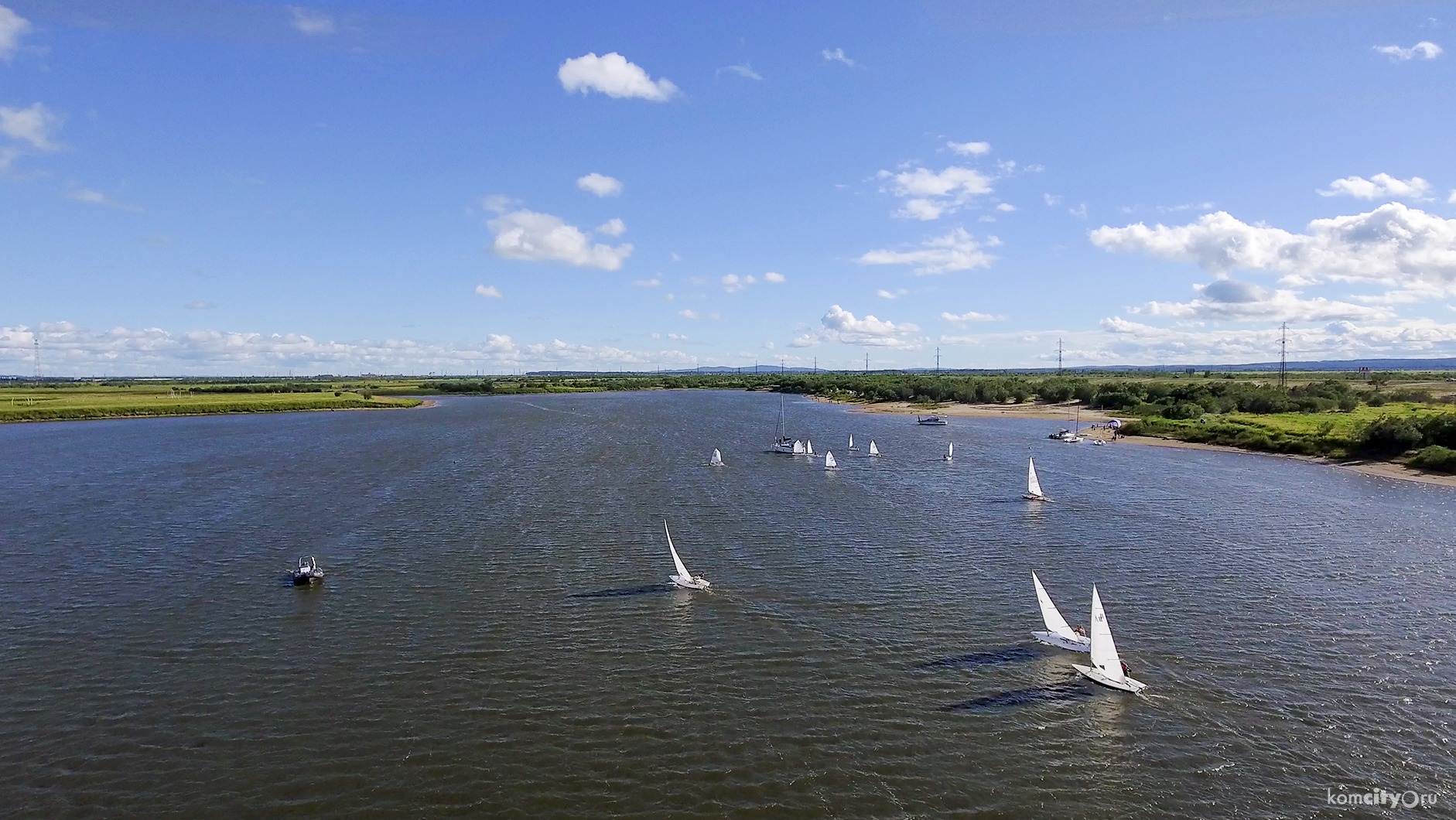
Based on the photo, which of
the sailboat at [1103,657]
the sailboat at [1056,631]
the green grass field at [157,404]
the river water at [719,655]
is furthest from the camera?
the green grass field at [157,404]

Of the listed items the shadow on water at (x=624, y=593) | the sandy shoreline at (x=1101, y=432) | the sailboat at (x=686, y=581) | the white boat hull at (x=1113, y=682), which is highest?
the sandy shoreline at (x=1101, y=432)

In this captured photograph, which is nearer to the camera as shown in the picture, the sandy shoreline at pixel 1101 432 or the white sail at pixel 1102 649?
the white sail at pixel 1102 649

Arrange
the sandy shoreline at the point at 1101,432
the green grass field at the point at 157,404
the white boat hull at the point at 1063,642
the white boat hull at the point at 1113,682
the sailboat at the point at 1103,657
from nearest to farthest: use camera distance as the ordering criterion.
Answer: the white boat hull at the point at 1113,682
the sailboat at the point at 1103,657
the white boat hull at the point at 1063,642
the sandy shoreline at the point at 1101,432
the green grass field at the point at 157,404

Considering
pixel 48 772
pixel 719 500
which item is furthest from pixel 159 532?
pixel 719 500

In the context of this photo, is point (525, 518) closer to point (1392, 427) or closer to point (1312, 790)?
point (1312, 790)

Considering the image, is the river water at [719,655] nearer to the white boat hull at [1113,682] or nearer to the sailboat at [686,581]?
the white boat hull at [1113,682]

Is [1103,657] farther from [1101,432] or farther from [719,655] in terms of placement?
[1101,432]

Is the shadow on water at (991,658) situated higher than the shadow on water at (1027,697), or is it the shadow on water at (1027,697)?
the shadow on water at (991,658)

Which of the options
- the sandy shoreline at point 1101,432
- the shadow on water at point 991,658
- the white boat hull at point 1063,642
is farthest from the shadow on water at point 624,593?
the sandy shoreline at point 1101,432
